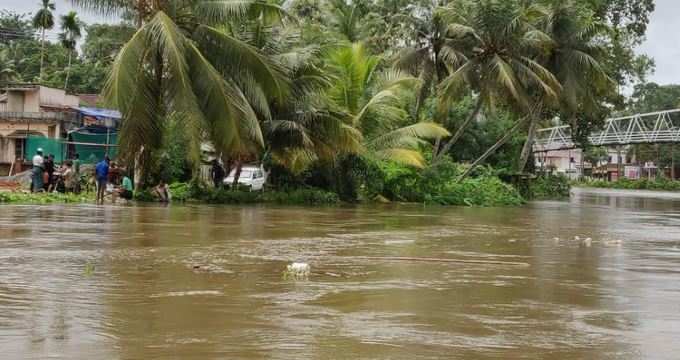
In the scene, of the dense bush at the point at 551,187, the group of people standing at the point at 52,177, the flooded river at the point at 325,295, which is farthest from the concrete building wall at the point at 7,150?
the dense bush at the point at 551,187

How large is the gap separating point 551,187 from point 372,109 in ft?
81.9

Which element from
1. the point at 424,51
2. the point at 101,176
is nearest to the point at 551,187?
the point at 424,51

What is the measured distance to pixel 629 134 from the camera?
78.1 metres

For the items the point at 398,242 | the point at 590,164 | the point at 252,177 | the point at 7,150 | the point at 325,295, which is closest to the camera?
the point at 325,295

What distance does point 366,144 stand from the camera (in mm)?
28719

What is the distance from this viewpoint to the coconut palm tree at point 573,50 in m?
33.6

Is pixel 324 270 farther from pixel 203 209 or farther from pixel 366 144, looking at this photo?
pixel 366 144

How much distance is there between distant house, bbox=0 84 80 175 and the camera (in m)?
32.8

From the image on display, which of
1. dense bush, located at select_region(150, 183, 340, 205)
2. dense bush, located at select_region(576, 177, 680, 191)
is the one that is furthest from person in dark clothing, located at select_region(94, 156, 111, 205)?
dense bush, located at select_region(576, 177, 680, 191)

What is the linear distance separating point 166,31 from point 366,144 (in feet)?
33.5

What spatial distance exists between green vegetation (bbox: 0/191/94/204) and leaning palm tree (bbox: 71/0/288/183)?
1.83 meters

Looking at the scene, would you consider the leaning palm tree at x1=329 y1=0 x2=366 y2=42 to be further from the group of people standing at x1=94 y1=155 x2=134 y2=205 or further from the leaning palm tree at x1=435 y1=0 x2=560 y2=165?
the group of people standing at x1=94 y1=155 x2=134 y2=205

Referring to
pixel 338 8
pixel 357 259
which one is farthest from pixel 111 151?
pixel 357 259

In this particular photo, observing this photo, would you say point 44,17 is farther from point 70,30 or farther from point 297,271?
point 297,271
